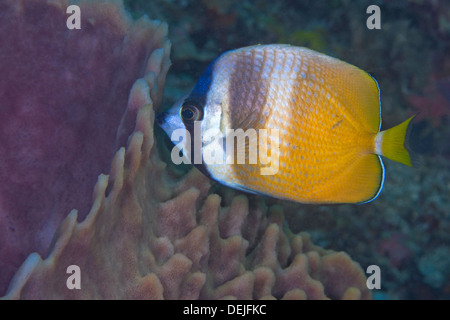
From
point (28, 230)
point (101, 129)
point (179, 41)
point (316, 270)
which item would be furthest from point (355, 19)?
point (28, 230)

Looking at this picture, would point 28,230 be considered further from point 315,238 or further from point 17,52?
point 315,238

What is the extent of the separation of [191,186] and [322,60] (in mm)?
1095

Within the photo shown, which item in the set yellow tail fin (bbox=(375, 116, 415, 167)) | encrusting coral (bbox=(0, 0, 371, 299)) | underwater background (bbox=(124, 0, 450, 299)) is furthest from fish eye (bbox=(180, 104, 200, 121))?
underwater background (bbox=(124, 0, 450, 299))

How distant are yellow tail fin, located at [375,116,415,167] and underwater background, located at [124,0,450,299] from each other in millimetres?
1323

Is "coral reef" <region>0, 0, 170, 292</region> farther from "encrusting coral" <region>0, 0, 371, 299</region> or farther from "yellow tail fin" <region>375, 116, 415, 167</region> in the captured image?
"yellow tail fin" <region>375, 116, 415, 167</region>

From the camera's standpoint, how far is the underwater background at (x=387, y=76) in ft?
10.7

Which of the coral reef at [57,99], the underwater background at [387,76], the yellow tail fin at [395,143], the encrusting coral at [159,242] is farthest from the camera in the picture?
the underwater background at [387,76]

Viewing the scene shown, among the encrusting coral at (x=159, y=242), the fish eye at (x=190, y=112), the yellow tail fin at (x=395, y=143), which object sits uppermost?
the fish eye at (x=190, y=112)

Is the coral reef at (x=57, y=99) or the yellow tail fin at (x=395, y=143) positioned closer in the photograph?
the yellow tail fin at (x=395, y=143)

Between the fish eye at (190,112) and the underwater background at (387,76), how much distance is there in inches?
51.2

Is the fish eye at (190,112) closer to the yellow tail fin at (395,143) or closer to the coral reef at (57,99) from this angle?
the coral reef at (57,99)

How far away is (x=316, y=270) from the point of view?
8.12ft

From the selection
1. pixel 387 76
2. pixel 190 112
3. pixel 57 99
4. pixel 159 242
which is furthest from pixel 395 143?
pixel 57 99

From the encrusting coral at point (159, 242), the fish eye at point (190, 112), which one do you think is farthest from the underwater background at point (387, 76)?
the fish eye at point (190, 112)
